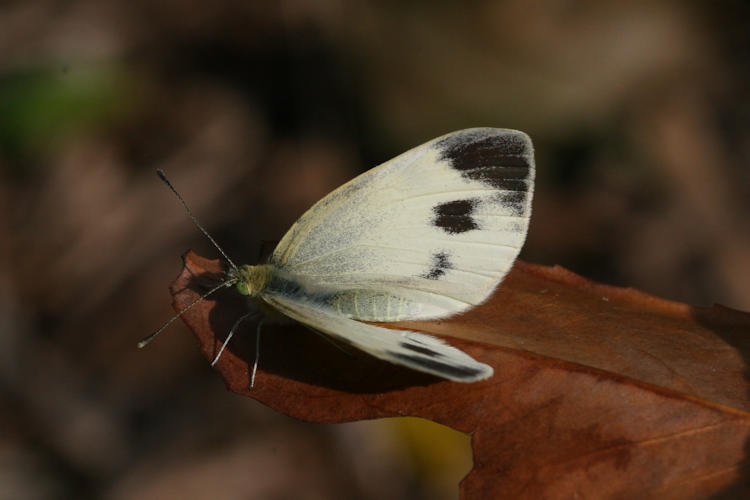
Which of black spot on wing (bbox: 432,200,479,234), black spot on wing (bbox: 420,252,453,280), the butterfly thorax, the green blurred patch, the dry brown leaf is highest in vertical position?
the green blurred patch

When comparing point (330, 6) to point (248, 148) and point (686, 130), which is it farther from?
point (686, 130)

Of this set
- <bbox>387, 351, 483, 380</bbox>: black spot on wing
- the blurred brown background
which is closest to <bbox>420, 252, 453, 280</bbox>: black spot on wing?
<bbox>387, 351, 483, 380</bbox>: black spot on wing

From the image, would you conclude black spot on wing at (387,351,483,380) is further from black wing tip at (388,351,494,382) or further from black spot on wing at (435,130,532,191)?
black spot on wing at (435,130,532,191)

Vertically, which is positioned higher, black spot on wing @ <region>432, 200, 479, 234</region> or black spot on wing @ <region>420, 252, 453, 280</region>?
black spot on wing @ <region>432, 200, 479, 234</region>

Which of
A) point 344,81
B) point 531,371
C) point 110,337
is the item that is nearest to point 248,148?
point 344,81

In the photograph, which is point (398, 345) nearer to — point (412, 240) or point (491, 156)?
point (412, 240)

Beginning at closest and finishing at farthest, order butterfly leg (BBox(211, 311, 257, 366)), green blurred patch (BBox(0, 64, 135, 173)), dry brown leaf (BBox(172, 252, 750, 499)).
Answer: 1. dry brown leaf (BBox(172, 252, 750, 499))
2. butterfly leg (BBox(211, 311, 257, 366))
3. green blurred patch (BBox(0, 64, 135, 173))

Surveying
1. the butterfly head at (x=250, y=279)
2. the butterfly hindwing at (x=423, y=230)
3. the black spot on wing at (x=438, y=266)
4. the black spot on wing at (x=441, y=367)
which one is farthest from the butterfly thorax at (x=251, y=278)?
the black spot on wing at (x=441, y=367)
